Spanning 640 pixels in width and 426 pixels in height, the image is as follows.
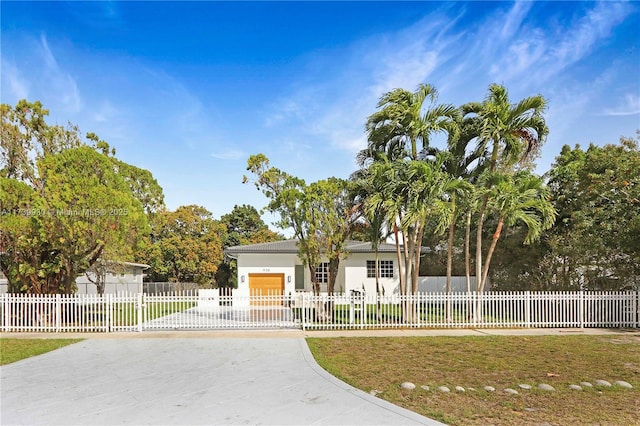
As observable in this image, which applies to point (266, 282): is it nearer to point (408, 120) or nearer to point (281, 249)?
point (281, 249)

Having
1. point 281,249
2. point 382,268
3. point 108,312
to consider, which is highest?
point 281,249

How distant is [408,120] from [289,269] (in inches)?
548

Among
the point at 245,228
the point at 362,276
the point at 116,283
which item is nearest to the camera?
the point at 362,276

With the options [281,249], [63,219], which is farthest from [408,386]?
[281,249]

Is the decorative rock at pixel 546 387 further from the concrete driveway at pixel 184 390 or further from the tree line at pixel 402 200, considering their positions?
the tree line at pixel 402 200

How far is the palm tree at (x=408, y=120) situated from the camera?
15.5m

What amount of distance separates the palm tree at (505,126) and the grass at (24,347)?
13.4 meters

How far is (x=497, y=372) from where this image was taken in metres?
8.97

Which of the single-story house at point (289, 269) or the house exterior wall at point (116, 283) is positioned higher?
the single-story house at point (289, 269)

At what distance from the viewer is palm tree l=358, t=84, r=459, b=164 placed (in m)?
15.5

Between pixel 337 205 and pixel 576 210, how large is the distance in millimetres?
11248

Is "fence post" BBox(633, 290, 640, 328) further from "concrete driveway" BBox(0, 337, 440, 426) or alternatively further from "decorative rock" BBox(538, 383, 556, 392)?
"concrete driveway" BBox(0, 337, 440, 426)

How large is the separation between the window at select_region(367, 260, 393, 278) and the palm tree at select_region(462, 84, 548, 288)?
11670 millimetres

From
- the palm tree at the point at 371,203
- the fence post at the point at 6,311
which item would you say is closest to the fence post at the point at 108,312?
the fence post at the point at 6,311
